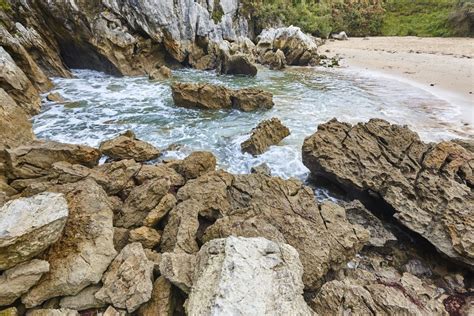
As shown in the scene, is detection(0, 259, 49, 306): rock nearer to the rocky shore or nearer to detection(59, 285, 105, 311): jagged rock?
the rocky shore

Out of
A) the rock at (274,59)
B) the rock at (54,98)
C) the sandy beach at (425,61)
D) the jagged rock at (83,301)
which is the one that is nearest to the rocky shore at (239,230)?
the jagged rock at (83,301)

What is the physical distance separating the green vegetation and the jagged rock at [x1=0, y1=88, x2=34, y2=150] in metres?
31.5

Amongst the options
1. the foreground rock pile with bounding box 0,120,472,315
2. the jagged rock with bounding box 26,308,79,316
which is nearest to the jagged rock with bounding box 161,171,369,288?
the foreground rock pile with bounding box 0,120,472,315

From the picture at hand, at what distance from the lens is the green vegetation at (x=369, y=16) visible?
3859 centimetres

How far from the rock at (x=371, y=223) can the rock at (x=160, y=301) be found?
14.6ft

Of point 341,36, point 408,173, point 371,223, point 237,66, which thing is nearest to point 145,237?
point 371,223

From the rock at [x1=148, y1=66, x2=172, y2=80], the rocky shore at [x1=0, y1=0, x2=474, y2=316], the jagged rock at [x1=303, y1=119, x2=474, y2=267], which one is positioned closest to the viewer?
the rocky shore at [x1=0, y1=0, x2=474, y2=316]

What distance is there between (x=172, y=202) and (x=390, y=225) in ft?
17.2

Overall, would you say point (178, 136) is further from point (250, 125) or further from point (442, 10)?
point (442, 10)

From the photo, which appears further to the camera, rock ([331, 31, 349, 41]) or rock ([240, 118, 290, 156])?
rock ([331, 31, 349, 41])

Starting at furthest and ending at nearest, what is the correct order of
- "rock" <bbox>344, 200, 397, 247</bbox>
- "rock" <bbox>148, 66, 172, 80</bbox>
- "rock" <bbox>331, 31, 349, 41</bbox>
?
"rock" <bbox>331, 31, 349, 41</bbox>, "rock" <bbox>148, 66, 172, 80</bbox>, "rock" <bbox>344, 200, 397, 247</bbox>

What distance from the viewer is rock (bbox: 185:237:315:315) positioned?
330cm

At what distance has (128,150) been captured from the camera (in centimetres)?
968

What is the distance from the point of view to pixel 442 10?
45.7 metres
